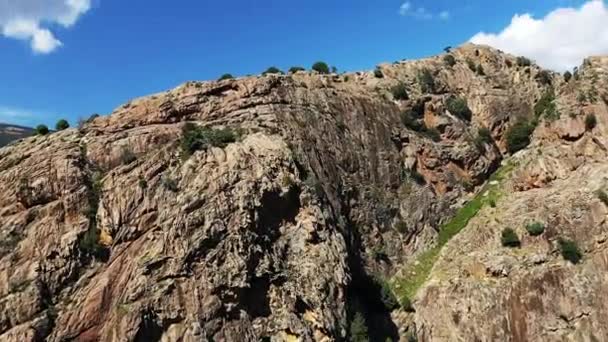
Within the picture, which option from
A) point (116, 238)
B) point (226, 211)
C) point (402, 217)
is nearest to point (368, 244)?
point (402, 217)

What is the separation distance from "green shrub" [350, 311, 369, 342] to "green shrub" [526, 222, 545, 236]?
2094 centimetres

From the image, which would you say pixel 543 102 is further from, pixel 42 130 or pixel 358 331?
pixel 42 130

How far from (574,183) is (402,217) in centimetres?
1978

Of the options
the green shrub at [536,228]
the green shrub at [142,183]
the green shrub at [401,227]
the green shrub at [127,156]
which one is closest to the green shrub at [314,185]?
the green shrub at [401,227]

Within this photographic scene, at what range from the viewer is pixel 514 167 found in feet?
236

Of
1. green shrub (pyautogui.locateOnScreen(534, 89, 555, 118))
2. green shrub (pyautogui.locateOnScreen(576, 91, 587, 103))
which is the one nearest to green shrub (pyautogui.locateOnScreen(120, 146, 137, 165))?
green shrub (pyautogui.locateOnScreen(534, 89, 555, 118))

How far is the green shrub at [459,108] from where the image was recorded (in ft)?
260

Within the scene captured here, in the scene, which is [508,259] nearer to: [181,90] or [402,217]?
[402,217]

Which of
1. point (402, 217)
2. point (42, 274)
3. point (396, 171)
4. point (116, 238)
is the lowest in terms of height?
point (42, 274)

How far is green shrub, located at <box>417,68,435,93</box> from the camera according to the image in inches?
3216

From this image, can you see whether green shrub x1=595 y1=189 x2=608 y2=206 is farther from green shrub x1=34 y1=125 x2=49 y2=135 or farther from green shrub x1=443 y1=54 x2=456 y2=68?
green shrub x1=34 y1=125 x2=49 y2=135

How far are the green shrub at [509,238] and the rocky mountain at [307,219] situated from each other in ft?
0.46

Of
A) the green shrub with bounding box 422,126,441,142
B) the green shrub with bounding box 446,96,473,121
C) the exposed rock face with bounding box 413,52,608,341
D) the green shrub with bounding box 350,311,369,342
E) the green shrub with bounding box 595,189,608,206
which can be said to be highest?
the green shrub with bounding box 446,96,473,121

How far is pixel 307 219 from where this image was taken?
57000 millimetres
